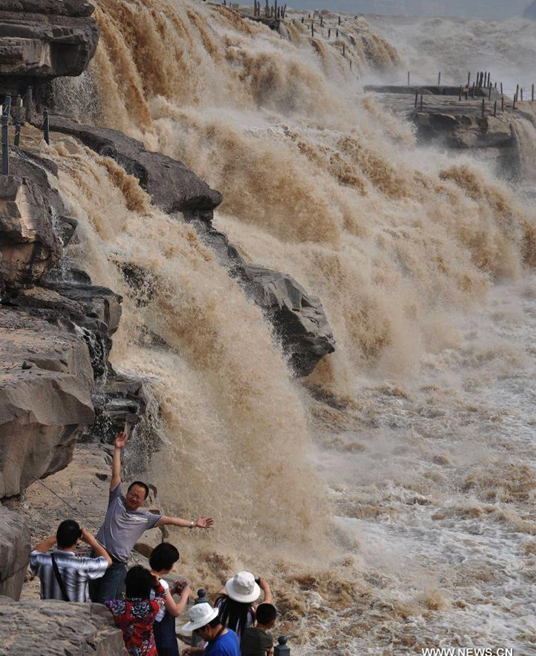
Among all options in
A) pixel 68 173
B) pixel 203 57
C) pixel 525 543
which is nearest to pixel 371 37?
pixel 203 57

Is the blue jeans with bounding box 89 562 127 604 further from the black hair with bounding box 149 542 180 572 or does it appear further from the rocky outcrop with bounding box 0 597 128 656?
the rocky outcrop with bounding box 0 597 128 656

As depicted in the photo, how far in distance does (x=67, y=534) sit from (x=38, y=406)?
2584mm

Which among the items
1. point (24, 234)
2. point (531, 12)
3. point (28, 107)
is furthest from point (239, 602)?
point (531, 12)

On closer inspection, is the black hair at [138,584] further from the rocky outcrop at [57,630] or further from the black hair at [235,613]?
the black hair at [235,613]

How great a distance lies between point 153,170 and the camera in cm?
1545

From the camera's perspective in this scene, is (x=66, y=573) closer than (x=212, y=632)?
No

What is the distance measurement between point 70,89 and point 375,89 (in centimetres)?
1940

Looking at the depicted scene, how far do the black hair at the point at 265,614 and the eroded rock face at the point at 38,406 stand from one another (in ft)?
9.10

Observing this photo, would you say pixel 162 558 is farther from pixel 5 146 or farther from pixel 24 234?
pixel 5 146

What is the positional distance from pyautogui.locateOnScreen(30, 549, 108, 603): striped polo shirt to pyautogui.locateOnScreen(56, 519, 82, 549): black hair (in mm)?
54

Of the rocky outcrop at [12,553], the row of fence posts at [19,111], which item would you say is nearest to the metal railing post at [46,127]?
the row of fence posts at [19,111]

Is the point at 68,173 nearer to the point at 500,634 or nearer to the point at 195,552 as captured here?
the point at 195,552

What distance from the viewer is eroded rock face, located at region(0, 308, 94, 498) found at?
25.1ft

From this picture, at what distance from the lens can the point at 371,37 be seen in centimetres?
3934
